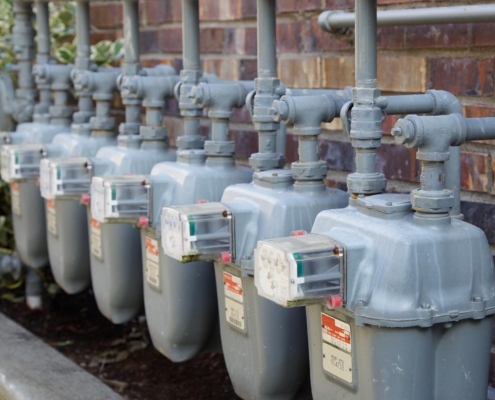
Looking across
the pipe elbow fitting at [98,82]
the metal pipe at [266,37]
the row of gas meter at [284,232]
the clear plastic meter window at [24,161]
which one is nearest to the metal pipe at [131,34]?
the row of gas meter at [284,232]

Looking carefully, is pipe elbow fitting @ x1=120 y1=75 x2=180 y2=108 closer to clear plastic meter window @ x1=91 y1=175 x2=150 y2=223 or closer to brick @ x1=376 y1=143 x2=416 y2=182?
clear plastic meter window @ x1=91 y1=175 x2=150 y2=223

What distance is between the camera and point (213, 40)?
8.52 feet

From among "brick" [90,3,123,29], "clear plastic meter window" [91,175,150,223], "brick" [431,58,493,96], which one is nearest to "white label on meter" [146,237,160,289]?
"clear plastic meter window" [91,175,150,223]

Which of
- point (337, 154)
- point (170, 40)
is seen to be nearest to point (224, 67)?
point (170, 40)

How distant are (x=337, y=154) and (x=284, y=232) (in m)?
0.56

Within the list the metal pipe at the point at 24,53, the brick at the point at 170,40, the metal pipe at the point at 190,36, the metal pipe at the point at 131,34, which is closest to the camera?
the metal pipe at the point at 190,36

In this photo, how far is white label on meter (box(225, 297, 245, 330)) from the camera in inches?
69.2

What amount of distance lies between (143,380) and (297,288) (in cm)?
150

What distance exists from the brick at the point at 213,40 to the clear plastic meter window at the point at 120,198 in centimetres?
71

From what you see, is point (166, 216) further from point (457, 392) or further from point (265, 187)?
point (457, 392)

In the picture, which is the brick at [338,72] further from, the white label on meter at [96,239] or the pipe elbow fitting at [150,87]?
the white label on meter at [96,239]

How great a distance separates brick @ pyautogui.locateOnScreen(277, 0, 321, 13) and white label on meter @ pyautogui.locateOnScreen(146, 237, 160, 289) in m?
0.67

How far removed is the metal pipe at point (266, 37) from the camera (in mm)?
1769

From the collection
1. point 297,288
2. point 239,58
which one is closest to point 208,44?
point 239,58
